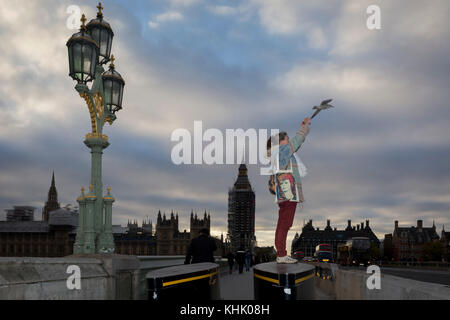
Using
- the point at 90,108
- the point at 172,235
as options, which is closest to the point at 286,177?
the point at 90,108

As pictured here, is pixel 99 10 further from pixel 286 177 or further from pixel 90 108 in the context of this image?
pixel 286 177

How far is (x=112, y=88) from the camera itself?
1434cm

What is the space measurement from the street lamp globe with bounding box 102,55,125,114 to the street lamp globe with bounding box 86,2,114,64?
0.33 m

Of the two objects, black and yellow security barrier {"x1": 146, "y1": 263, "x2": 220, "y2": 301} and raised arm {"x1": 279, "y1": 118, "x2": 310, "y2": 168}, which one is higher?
raised arm {"x1": 279, "y1": 118, "x2": 310, "y2": 168}

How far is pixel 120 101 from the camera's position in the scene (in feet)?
47.1

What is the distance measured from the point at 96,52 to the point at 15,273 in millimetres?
9121

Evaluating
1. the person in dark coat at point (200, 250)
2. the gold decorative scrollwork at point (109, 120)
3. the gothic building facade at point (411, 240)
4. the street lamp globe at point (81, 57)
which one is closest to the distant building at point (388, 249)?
the gothic building facade at point (411, 240)

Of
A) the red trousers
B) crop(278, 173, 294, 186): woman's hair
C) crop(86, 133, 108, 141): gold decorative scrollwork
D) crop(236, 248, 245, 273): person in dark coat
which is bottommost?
crop(236, 248, 245, 273): person in dark coat

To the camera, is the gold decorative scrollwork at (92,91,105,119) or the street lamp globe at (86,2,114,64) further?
the street lamp globe at (86,2,114,64)

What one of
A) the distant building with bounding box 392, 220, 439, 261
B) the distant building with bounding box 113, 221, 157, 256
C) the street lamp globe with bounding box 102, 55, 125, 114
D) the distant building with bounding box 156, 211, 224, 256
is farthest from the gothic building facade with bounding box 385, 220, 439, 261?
the street lamp globe with bounding box 102, 55, 125, 114

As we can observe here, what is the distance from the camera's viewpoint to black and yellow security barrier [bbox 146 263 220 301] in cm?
571

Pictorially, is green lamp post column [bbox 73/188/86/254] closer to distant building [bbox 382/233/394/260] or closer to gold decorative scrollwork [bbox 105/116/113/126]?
gold decorative scrollwork [bbox 105/116/113/126]
